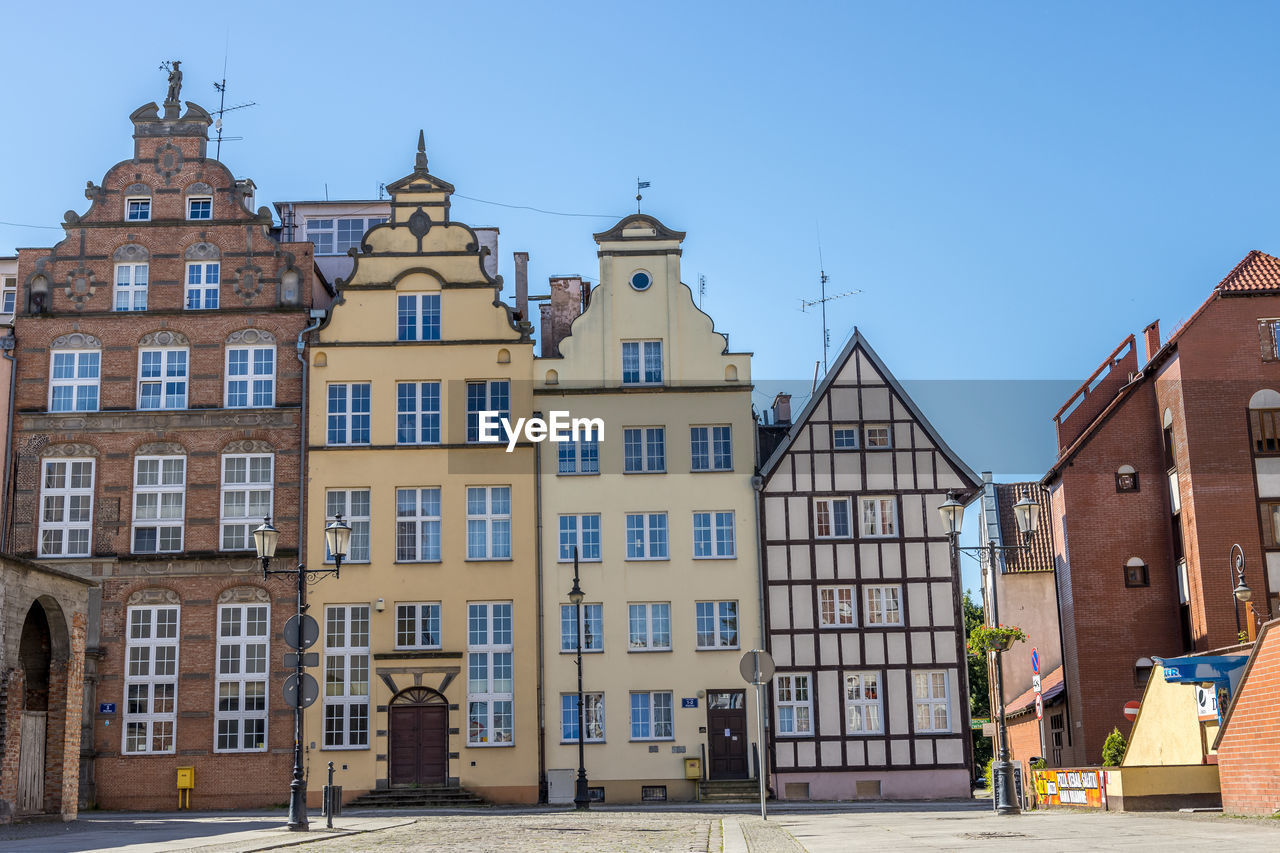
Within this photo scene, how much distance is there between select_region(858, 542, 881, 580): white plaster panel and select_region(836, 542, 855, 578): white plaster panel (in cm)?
19

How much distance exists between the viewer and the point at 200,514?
41.7 m

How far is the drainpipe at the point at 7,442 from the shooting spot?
41406 millimetres

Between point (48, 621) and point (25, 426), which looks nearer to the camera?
point (48, 621)

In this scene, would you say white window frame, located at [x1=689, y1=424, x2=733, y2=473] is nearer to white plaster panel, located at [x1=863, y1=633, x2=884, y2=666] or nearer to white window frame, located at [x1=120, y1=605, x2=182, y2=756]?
white plaster panel, located at [x1=863, y1=633, x2=884, y2=666]

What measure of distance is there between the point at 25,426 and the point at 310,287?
9.25m

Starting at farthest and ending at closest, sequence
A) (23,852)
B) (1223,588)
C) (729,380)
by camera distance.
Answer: (729,380)
(1223,588)
(23,852)

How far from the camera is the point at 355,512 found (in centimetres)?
4175

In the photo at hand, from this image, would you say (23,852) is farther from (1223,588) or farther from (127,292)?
(1223,588)

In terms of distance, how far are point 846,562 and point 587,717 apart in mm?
8766

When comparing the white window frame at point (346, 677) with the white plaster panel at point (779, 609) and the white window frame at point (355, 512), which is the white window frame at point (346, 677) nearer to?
the white window frame at point (355, 512)

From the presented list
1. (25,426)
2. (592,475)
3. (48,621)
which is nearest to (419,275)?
(592,475)

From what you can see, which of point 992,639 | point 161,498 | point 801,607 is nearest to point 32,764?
point 161,498

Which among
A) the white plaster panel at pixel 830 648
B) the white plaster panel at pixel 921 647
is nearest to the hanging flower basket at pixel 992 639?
the white plaster panel at pixel 921 647

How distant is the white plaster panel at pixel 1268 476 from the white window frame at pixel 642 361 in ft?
57.8
